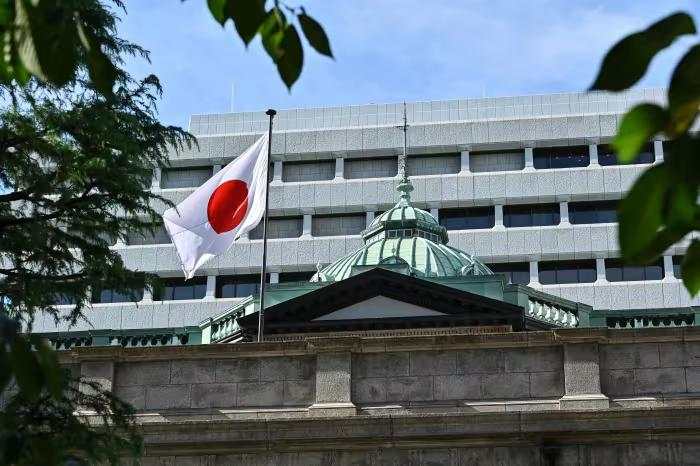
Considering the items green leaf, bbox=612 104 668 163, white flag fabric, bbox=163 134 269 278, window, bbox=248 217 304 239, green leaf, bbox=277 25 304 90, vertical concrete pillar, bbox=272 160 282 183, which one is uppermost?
vertical concrete pillar, bbox=272 160 282 183

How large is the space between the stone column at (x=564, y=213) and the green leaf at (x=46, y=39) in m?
66.7

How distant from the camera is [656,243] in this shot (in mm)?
4188

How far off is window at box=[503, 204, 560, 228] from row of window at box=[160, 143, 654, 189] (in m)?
2.25

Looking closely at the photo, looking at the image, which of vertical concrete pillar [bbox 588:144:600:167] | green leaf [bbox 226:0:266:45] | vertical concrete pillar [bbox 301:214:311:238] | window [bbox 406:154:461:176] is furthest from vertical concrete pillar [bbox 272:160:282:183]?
green leaf [bbox 226:0:266:45]

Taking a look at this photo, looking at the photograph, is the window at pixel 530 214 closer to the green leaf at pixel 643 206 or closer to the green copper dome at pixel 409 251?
the green copper dome at pixel 409 251

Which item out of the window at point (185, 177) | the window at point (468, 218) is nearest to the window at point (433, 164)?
the window at point (468, 218)

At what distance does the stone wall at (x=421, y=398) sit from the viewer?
18859 millimetres

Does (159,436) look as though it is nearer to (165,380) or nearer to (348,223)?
(165,380)

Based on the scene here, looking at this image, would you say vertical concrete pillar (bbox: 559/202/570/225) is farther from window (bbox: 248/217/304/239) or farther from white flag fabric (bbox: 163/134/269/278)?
white flag fabric (bbox: 163/134/269/278)

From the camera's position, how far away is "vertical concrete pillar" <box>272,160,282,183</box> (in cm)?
7388

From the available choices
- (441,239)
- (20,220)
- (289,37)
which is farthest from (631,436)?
(441,239)

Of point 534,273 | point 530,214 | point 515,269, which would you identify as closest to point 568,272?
Answer: point 534,273

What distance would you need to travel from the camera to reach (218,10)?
518 centimetres

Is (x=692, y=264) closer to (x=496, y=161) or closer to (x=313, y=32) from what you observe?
(x=313, y=32)
